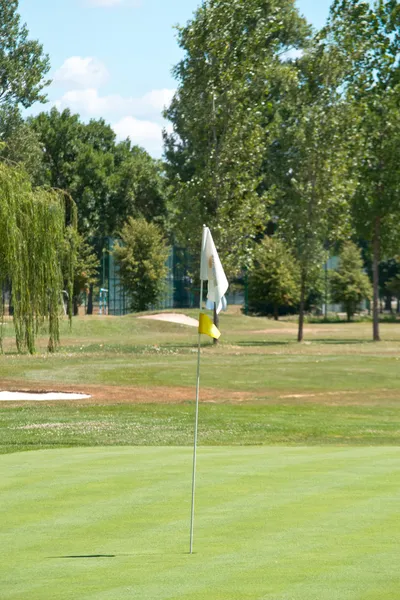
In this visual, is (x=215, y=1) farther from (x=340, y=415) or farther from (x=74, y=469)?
(x=74, y=469)

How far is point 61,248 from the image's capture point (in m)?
27.1

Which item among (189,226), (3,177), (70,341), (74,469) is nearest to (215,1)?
(189,226)

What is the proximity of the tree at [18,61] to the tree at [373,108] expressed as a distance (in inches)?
760

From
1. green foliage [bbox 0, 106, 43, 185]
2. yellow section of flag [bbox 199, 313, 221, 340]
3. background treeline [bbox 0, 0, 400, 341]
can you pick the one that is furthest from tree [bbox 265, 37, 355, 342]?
yellow section of flag [bbox 199, 313, 221, 340]

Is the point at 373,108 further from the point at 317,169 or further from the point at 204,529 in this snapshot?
the point at 204,529

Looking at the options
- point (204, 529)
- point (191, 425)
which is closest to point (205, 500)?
point (204, 529)

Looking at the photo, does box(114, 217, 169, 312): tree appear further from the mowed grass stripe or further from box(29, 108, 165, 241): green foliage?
the mowed grass stripe

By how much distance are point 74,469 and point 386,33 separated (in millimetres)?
50320

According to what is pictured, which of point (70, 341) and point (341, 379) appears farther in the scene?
point (70, 341)

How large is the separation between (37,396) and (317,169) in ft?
95.2

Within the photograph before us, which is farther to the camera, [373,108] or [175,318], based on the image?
[175,318]

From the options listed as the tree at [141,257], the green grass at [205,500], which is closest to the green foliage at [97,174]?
the tree at [141,257]

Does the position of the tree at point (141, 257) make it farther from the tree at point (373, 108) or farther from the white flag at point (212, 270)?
the white flag at point (212, 270)

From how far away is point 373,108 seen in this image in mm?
55719
